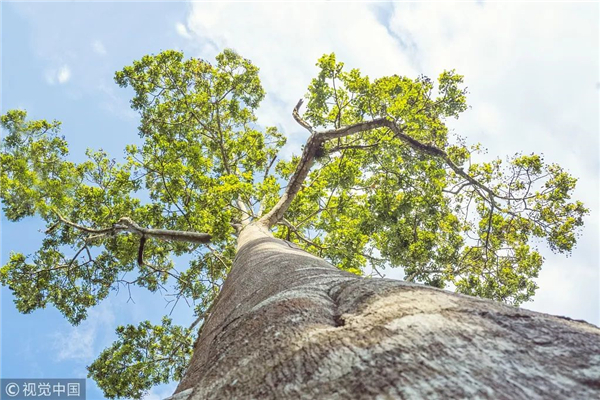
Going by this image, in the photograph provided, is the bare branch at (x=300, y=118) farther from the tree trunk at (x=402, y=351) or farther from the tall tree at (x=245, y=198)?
the tree trunk at (x=402, y=351)

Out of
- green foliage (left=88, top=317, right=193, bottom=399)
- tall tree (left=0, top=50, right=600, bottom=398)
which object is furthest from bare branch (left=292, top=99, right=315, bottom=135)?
green foliage (left=88, top=317, right=193, bottom=399)

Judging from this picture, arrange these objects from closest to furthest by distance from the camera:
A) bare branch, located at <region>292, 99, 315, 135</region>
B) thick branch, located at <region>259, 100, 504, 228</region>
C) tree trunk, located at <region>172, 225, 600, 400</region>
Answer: tree trunk, located at <region>172, 225, 600, 400</region> < thick branch, located at <region>259, 100, 504, 228</region> < bare branch, located at <region>292, 99, 315, 135</region>

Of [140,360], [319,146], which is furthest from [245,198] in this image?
[140,360]

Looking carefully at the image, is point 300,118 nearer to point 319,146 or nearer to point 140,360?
point 319,146

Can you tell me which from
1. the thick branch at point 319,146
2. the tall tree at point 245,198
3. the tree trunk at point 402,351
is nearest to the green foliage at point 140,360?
the tall tree at point 245,198

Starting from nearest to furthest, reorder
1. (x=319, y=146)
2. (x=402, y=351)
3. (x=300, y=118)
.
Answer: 1. (x=402, y=351)
2. (x=319, y=146)
3. (x=300, y=118)

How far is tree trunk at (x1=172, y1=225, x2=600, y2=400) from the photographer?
698 mm

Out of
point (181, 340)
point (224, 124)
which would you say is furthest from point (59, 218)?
point (224, 124)

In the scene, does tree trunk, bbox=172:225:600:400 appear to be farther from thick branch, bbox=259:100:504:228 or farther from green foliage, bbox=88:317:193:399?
green foliage, bbox=88:317:193:399

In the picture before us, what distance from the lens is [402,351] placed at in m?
0.85

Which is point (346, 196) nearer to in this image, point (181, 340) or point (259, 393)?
point (181, 340)

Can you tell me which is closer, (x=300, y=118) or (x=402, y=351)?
(x=402, y=351)

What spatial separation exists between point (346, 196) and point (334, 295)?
7.75m

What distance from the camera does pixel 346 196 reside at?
9172mm
